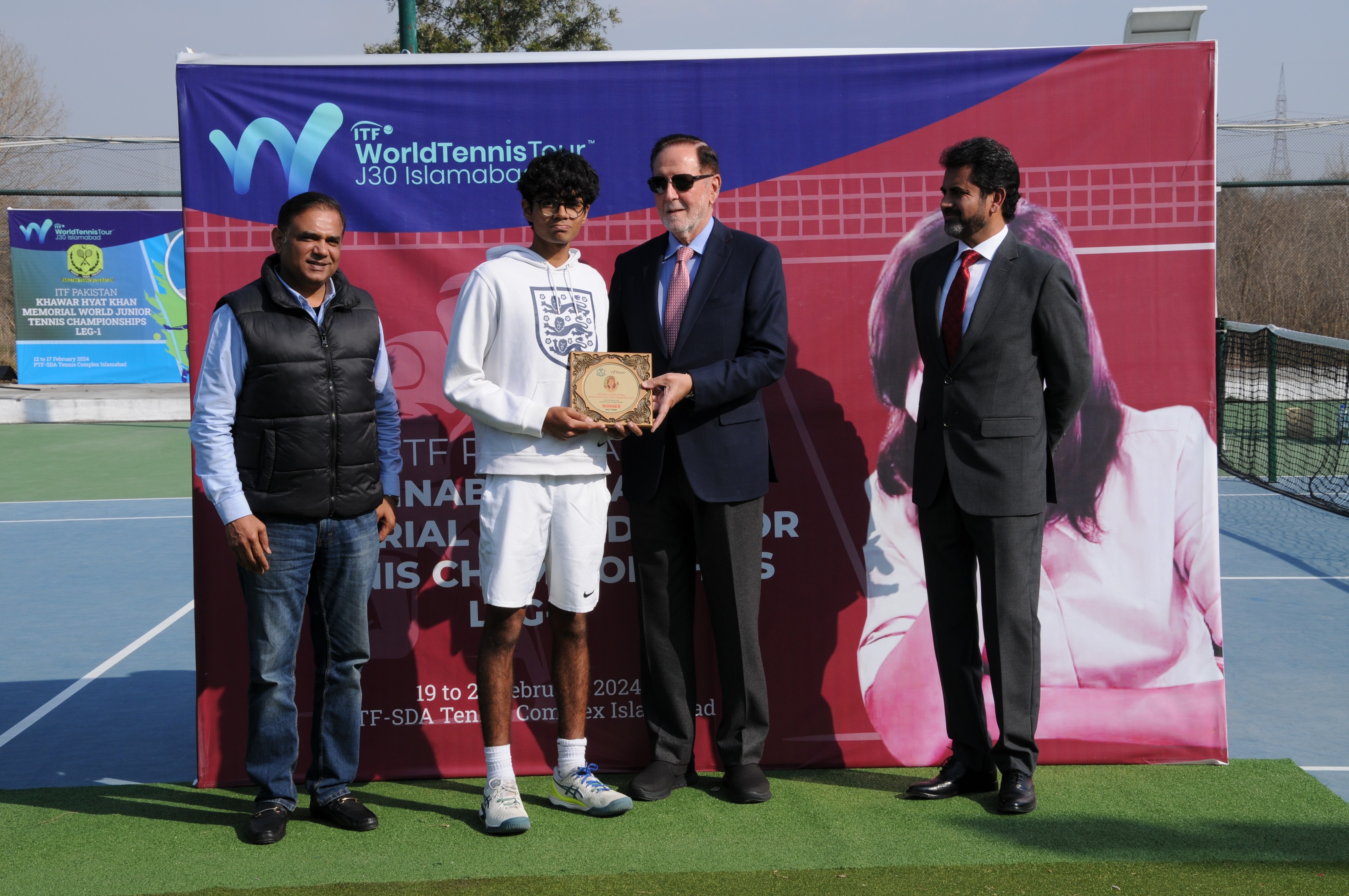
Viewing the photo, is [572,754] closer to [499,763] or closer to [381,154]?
[499,763]

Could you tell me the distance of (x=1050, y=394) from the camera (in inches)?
142

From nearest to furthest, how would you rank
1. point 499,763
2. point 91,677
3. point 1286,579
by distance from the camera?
point 499,763, point 91,677, point 1286,579

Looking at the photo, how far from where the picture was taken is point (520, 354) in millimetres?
3479

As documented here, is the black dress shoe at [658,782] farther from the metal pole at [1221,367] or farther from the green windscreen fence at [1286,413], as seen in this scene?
the metal pole at [1221,367]

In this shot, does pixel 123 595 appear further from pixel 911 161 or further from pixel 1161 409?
pixel 1161 409

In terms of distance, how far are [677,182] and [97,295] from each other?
57.2 ft

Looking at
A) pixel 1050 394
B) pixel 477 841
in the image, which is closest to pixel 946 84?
pixel 1050 394

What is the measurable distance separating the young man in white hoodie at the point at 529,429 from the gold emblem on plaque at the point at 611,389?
0.05m

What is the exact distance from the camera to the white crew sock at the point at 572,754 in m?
3.71

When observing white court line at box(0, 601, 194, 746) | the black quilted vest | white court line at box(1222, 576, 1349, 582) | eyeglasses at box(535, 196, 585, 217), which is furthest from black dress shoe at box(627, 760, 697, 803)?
white court line at box(1222, 576, 1349, 582)

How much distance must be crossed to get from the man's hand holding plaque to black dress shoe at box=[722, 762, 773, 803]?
48.2 inches

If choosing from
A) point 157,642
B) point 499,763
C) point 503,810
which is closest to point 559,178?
point 499,763

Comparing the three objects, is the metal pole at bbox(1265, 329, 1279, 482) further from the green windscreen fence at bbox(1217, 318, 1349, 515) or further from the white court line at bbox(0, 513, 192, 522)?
the white court line at bbox(0, 513, 192, 522)

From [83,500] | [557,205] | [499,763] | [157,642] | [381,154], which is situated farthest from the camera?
[83,500]
